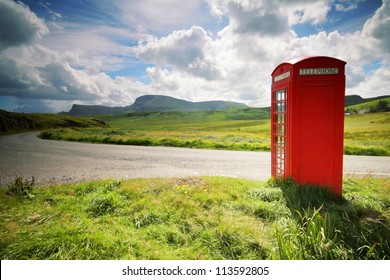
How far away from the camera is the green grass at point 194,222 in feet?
10.2

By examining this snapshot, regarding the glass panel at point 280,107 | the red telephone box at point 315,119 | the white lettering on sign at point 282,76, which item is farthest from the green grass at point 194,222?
the white lettering on sign at point 282,76

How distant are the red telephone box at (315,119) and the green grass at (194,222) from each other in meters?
0.45

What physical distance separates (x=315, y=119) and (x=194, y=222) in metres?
3.42

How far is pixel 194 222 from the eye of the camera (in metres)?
4.00

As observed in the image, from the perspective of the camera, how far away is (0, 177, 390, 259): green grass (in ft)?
10.2

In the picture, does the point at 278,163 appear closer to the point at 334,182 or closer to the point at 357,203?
the point at 334,182

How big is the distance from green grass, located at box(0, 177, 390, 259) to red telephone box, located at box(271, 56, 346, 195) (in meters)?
0.45

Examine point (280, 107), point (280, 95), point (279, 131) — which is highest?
point (280, 95)

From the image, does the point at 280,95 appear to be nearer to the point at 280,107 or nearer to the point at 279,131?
the point at 280,107

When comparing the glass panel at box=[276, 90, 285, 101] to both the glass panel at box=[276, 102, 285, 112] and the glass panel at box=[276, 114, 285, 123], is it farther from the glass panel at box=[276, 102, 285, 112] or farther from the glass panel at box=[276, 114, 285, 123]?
the glass panel at box=[276, 114, 285, 123]

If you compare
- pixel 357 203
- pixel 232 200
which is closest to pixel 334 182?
pixel 357 203

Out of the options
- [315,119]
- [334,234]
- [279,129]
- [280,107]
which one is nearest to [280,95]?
[280,107]

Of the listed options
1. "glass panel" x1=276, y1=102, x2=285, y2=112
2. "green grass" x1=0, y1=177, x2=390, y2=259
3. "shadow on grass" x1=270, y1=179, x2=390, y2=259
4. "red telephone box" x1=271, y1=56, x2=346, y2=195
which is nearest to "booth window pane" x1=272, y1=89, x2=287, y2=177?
"glass panel" x1=276, y1=102, x2=285, y2=112

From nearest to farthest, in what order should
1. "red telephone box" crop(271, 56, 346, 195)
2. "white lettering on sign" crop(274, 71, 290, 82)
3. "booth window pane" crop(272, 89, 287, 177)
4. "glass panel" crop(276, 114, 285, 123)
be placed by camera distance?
"red telephone box" crop(271, 56, 346, 195) → "white lettering on sign" crop(274, 71, 290, 82) → "booth window pane" crop(272, 89, 287, 177) → "glass panel" crop(276, 114, 285, 123)
